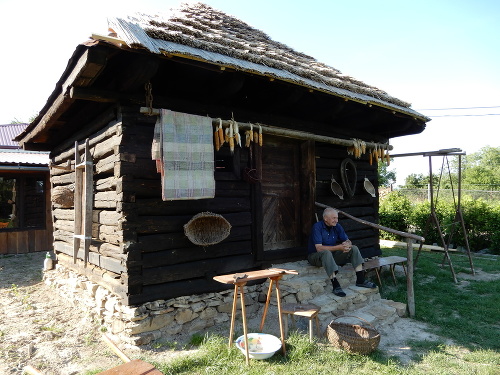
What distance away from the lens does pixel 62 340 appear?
4.23m

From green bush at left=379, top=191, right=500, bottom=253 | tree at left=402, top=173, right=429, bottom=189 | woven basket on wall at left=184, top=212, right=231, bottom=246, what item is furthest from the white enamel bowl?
tree at left=402, top=173, right=429, bottom=189

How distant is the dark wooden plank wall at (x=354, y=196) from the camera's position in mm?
6219

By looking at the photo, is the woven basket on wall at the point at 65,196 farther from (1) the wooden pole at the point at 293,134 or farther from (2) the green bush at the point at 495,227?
(2) the green bush at the point at 495,227

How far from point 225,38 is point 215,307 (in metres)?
3.62

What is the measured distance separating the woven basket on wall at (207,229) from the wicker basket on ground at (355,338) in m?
1.73

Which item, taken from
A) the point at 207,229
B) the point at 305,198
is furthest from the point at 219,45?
the point at 305,198

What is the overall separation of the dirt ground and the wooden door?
7.31 ft

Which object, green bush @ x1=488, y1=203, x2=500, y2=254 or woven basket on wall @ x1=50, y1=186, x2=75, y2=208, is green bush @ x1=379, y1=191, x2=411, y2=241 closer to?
green bush @ x1=488, y1=203, x2=500, y2=254

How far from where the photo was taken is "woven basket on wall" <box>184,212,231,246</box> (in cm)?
431

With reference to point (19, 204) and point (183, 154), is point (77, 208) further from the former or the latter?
point (19, 204)

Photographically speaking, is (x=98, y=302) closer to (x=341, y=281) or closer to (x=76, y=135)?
(x=76, y=135)

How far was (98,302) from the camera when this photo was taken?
4711 millimetres

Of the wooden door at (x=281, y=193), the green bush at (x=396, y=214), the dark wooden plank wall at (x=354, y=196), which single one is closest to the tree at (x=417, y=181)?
the green bush at (x=396, y=214)

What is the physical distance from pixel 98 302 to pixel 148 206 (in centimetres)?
168
